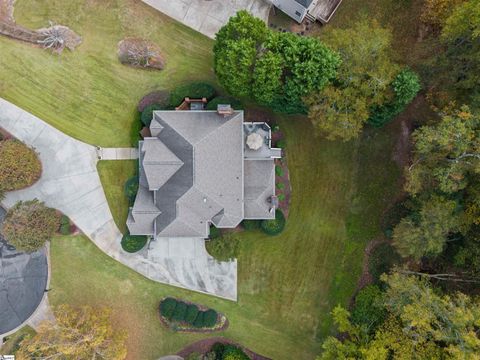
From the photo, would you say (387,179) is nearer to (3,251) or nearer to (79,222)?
(79,222)

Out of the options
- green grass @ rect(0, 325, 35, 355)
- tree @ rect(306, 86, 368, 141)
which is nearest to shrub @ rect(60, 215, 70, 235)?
green grass @ rect(0, 325, 35, 355)

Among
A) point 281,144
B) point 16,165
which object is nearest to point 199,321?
point 281,144

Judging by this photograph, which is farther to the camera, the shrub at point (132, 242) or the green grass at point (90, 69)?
the green grass at point (90, 69)

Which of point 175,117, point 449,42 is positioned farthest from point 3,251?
point 449,42

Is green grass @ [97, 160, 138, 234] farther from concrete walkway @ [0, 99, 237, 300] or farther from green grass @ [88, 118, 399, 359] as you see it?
green grass @ [88, 118, 399, 359]

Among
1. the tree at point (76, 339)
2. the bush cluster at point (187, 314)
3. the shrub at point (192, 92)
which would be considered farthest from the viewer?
the bush cluster at point (187, 314)

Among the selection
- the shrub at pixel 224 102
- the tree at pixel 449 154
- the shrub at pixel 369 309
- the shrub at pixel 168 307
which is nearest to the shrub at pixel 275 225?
the shrub at pixel 369 309

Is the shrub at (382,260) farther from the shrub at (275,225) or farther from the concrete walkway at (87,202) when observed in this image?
the concrete walkway at (87,202)

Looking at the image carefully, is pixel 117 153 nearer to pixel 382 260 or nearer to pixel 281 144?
pixel 281 144
